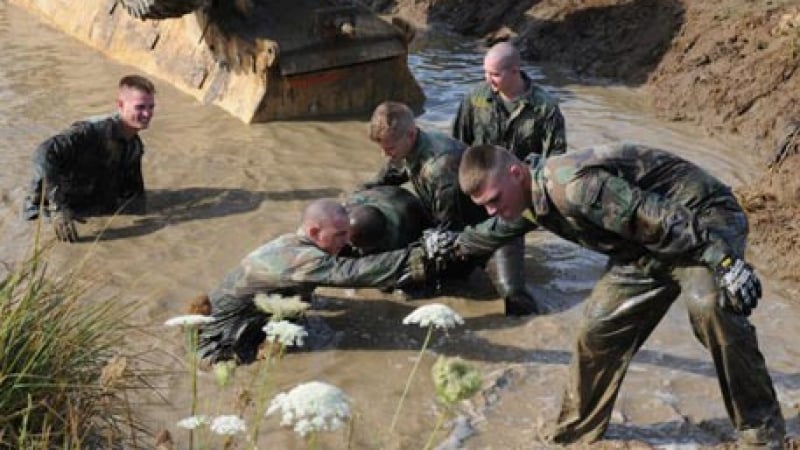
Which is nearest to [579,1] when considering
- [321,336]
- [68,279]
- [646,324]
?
[321,336]

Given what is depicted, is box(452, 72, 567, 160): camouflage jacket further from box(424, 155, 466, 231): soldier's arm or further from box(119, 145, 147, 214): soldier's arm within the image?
box(119, 145, 147, 214): soldier's arm

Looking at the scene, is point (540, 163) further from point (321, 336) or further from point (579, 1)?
point (579, 1)

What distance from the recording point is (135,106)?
7191mm

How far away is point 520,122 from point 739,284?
316cm

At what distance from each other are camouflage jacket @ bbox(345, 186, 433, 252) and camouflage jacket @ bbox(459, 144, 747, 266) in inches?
76.6

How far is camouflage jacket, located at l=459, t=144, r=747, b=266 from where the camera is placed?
4125 mm

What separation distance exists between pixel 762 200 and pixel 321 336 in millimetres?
3440

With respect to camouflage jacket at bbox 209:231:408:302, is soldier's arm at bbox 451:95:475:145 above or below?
above

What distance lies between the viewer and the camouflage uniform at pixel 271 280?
541 centimetres

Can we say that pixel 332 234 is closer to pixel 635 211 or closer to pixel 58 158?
pixel 635 211

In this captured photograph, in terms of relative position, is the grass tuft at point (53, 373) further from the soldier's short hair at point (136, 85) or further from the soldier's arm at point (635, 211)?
the soldier's short hair at point (136, 85)

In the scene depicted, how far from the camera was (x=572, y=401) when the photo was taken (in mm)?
4836

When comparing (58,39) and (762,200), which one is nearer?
(762,200)

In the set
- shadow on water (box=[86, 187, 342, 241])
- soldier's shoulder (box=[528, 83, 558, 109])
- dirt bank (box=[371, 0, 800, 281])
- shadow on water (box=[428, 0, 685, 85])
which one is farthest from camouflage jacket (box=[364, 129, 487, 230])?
shadow on water (box=[428, 0, 685, 85])
